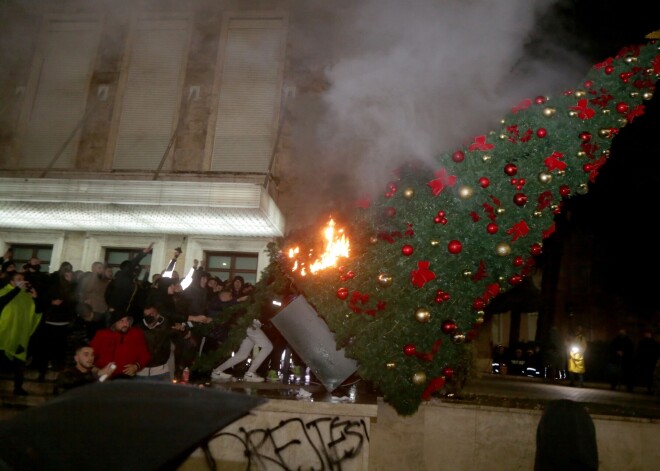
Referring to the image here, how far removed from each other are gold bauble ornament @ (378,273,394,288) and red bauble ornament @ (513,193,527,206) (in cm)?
151

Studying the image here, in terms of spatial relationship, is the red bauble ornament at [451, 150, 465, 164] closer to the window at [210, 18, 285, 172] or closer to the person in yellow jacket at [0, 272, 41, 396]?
the person in yellow jacket at [0, 272, 41, 396]

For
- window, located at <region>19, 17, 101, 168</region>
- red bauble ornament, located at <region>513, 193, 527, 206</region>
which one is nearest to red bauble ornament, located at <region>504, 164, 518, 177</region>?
red bauble ornament, located at <region>513, 193, 527, 206</region>

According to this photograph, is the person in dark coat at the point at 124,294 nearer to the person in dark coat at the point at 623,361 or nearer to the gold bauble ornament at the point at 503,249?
the gold bauble ornament at the point at 503,249

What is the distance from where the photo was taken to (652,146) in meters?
15.6

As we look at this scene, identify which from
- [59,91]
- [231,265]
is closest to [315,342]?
[231,265]

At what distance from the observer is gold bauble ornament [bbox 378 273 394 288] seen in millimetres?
5070

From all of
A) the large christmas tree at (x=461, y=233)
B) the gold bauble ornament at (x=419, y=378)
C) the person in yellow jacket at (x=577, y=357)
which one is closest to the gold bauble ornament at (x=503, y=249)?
the large christmas tree at (x=461, y=233)

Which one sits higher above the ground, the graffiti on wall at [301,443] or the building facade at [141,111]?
the building facade at [141,111]

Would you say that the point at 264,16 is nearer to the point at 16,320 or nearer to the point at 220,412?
the point at 16,320

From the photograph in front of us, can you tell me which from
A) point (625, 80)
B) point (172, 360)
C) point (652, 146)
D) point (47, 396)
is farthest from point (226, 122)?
point (652, 146)

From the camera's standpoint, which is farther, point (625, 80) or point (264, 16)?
point (264, 16)

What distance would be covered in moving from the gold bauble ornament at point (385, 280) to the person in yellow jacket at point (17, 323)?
15.4 ft

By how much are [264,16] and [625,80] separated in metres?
10.1

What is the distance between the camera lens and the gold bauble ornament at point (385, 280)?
200 inches
